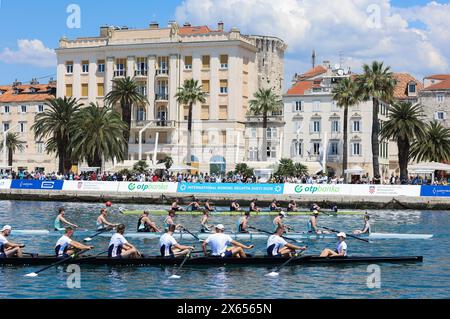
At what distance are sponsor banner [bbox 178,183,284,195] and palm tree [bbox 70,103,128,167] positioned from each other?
14977mm

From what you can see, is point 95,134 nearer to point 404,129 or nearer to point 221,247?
point 404,129

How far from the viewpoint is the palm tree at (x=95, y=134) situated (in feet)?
250

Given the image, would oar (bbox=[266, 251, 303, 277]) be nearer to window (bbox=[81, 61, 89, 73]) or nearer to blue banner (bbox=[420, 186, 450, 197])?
blue banner (bbox=[420, 186, 450, 197])

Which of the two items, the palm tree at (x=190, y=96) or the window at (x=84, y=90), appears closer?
the palm tree at (x=190, y=96)

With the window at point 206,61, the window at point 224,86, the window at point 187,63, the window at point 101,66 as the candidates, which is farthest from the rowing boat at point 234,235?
the window at point 101,66

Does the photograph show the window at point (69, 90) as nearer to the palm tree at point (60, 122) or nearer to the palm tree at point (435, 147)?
the palm tree at point (60, 122)

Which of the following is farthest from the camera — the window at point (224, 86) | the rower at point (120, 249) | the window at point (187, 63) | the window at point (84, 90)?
the window at point (84, 90)

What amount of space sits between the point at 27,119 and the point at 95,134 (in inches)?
1429

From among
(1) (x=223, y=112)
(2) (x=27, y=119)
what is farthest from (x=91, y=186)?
(2) (x=27, y=119)

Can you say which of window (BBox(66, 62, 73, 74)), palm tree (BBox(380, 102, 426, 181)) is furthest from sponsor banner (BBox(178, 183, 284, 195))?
window (BBox(66, 62, 73, 74))

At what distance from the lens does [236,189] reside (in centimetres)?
6469

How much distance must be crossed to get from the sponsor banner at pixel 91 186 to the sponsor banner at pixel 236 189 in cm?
702

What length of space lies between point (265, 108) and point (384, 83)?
18767mm

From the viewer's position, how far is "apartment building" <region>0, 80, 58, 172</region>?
348ft
